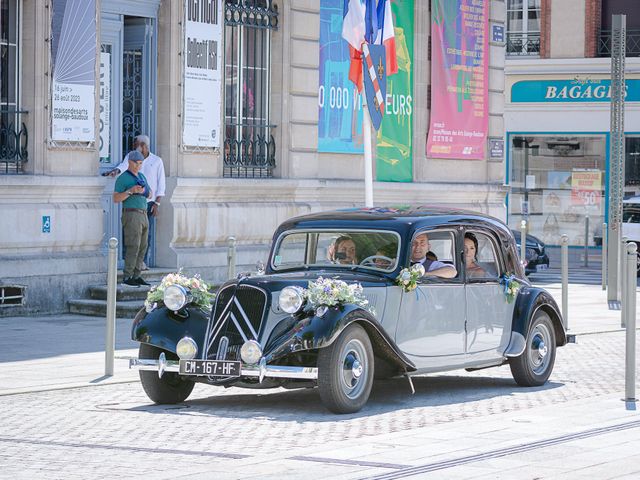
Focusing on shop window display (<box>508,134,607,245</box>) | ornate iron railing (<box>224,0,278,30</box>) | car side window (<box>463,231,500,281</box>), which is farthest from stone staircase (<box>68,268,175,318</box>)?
shop window display (<box>508,134,607,245</box>)

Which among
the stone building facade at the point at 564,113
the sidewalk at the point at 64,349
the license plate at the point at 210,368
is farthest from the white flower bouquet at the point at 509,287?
the stone building facade at the point at 564,113

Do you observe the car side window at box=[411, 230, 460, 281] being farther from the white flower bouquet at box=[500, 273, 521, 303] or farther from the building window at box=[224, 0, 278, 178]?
the building window at box=[224, 0, 278, 178]

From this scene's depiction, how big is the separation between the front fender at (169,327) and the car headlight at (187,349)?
8cm

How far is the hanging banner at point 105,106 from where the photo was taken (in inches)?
778

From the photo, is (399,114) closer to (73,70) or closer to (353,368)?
(73,70)

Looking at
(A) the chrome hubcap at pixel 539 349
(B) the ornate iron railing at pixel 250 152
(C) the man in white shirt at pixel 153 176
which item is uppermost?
(B) the ornate iron railing at pixel 250 152

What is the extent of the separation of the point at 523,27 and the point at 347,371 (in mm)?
30479

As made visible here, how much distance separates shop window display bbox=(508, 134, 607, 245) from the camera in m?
40.0

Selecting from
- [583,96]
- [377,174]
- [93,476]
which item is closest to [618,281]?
[377,174]

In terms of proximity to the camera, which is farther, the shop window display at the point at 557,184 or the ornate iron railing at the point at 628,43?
the shop window display at the point at 557,184

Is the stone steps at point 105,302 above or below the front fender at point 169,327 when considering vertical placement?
below

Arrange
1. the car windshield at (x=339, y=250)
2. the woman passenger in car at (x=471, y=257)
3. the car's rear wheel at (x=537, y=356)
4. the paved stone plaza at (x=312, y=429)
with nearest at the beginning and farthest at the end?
the paved stone plaza at (x=312, y=429) → the car windshield at (x=339, y=250) → the woman passenger in car at (x=471, y=257) → the car's rear wheel at (x=537, y=356)

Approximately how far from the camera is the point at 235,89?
21703 millimetres

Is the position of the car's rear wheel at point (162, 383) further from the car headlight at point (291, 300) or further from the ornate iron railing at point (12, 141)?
the ornate iron railing at point (12, 141)
